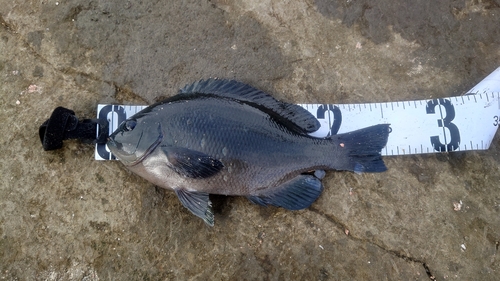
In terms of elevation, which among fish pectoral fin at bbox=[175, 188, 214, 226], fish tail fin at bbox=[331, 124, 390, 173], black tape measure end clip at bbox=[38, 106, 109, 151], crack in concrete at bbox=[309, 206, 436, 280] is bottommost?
crack in concrete at bbox=[309, 206, 436, 280]

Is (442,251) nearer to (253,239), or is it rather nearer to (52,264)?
(253,239)

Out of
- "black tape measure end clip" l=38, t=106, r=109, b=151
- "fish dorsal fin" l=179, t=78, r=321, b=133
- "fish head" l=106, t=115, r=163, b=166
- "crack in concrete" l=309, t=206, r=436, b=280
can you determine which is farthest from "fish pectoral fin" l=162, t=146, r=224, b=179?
"crack in concrete" l=309, t=206, r=436, b=280

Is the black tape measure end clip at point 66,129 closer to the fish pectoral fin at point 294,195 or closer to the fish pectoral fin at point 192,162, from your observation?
the fish pectoral fin at point 192,162

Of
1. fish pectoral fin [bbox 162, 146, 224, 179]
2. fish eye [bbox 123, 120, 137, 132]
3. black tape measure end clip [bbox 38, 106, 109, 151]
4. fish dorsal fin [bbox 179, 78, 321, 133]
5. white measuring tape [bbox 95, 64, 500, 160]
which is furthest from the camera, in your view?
white measuring tape [bbox 95, 64, 500, 160]

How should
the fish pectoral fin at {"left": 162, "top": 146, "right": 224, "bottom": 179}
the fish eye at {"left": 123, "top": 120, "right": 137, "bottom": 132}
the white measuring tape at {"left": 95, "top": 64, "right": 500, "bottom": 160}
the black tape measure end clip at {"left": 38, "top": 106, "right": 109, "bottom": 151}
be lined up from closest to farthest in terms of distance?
the fish pectoral fin at {"left": 162, "top": 146, "right": 224, "bottom": 179}
the fish eye at {"left": 123, "top": 120, "right": 137, "bottom": 132}
the black tape measure end clip at {"left": 38, "top": 106, "right": 109, "bottom": 151}
the white measuring tape at {"left": 95, "top": 64, "right": 500, "bottom": 160}

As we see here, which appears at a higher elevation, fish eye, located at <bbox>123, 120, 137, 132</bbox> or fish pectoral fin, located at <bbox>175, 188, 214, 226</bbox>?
fish eye, located at <bbox>123, 120, 137, 132</bbox>

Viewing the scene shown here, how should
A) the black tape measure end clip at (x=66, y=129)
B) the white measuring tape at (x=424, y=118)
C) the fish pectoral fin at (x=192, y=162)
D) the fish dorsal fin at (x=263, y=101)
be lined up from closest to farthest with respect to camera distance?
the fish pectoral fin at (x=192, y=162) < the black tape measure end clip at (x=66, y=129) < the fish dorsal fin at (x=263, y=101) < the white measuring tape at (x=424, y=118)

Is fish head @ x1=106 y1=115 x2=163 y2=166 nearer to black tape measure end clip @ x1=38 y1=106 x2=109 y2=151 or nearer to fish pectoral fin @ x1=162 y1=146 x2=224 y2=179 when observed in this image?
fish pectoral fin @ x1=162 y1=146 x2=224 y2=179

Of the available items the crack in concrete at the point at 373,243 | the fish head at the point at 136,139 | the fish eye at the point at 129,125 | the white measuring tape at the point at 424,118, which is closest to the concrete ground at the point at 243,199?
the crack in concrete at the point at 373,243

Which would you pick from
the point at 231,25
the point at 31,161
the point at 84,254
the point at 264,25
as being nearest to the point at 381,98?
the point at 264,25
